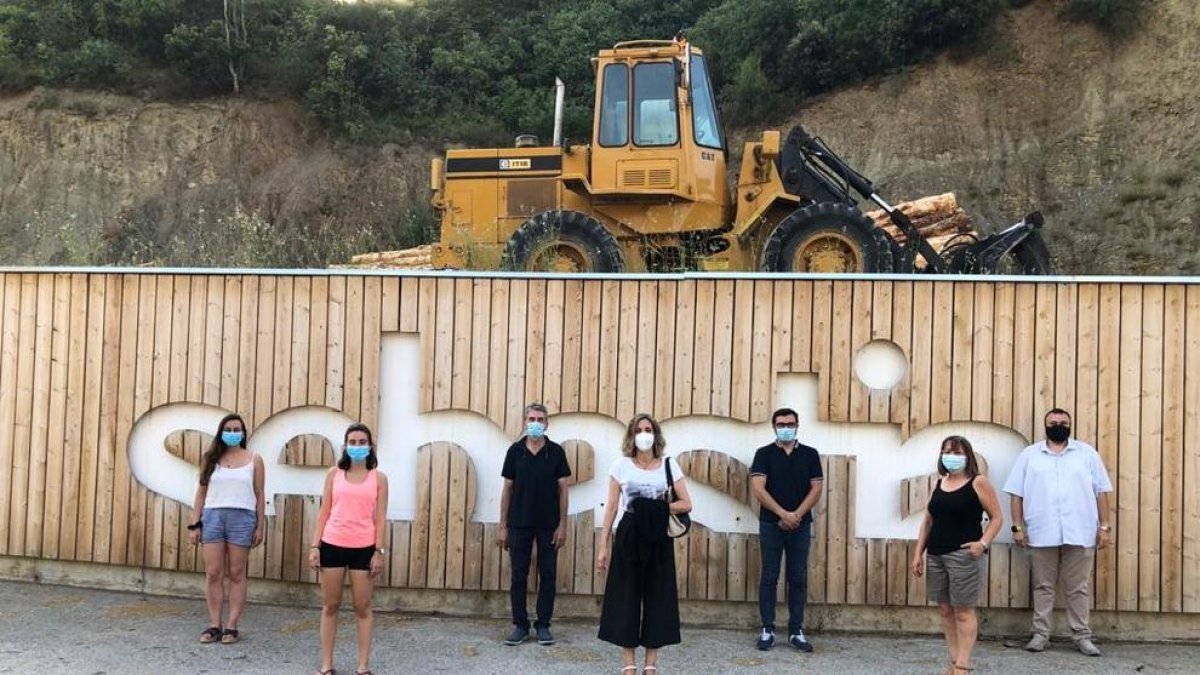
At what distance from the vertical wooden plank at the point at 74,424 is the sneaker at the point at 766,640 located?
515 cm

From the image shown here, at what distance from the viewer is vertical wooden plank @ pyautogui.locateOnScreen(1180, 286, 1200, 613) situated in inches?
276

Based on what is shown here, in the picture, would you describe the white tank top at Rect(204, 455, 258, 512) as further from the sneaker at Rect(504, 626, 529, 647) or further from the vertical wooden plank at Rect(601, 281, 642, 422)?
the vertical wooden plank at Rect(601, 281, 642, 422)

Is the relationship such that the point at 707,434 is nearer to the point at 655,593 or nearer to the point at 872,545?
the point at 872,545

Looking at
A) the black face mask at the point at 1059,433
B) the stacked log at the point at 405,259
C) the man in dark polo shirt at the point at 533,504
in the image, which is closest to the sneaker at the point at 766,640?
the man in dark polo shirt at the point at 533,504

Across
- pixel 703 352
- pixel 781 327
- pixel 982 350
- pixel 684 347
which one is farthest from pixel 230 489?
pixel 982 350

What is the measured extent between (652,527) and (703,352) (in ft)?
6.95

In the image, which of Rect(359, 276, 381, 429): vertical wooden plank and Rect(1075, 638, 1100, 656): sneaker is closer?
Rect(1075, 638, 1100, 656): sneaker

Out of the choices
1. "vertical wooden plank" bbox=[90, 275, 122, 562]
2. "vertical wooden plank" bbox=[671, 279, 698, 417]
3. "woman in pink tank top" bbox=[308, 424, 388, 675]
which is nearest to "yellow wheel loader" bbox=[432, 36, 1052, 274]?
"vertical wooden plank" bbox=[671, 279, 698, 417]

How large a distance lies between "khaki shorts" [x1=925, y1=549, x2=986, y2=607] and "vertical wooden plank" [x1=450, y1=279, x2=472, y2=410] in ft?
11.5

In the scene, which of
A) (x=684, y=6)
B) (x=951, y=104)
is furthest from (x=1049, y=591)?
(x=684, y=6)

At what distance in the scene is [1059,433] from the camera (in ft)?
21.8

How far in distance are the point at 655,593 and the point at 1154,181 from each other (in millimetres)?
18918

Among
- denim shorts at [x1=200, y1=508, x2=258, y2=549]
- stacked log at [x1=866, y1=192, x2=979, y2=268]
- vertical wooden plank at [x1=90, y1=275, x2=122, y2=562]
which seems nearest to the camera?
denim shorts at [x1=200, y1=508, x2=258, y2=549]

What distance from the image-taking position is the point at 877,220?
12.4 m
